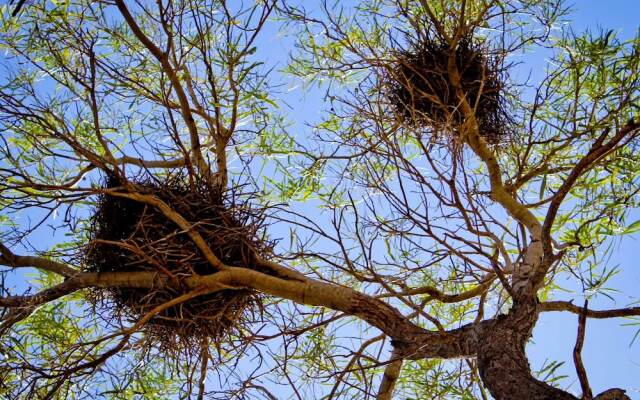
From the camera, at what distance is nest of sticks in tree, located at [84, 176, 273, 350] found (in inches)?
68.5

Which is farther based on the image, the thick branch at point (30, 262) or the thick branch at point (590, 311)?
the thick branch at point (30, 262)

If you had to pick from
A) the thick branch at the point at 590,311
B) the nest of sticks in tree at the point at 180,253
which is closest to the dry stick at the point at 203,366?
the nest of sticks in tree at the point at 180,253

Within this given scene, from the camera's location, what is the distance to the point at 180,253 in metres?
1.75

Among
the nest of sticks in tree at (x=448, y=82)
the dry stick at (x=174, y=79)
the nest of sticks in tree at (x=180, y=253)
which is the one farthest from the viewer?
the nest of sticks in tree at (x=448, y=82)

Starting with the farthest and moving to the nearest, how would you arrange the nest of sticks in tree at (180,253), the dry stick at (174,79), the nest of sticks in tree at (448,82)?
the nest of sticks in tree at (448,82)
the nest of sticks in tree at (180,253)
the dry stick at (174,79)

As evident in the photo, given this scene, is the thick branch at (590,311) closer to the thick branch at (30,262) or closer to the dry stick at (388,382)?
the dry stick at (388,382)

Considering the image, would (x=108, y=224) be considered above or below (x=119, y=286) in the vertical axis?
above

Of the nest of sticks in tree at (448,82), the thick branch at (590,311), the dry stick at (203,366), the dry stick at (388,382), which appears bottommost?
the dry stick at (203,366)

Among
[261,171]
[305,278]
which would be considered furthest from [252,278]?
[261,171]

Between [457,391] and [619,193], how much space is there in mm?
938

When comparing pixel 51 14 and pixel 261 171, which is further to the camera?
pixel 261 171

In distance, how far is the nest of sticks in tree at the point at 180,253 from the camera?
5.71 ft

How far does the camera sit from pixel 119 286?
179 cm

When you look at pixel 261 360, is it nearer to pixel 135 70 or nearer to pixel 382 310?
pixel 382 310
